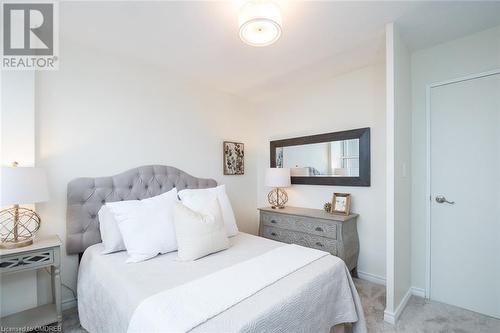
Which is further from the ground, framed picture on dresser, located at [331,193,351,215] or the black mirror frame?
the black mirror frame

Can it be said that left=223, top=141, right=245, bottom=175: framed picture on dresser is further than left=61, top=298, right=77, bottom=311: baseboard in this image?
Yes

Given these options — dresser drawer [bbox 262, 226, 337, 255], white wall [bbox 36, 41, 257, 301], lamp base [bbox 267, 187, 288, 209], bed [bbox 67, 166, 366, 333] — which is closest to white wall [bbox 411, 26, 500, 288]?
dresser drawer [bbox 262, 226, 337, 255]

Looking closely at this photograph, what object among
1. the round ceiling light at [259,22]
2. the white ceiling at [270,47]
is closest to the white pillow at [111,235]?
the white ceiling at [270,47]

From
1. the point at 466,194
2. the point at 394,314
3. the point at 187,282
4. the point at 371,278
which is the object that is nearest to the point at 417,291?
the point at 371,278

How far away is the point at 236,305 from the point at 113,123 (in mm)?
2090

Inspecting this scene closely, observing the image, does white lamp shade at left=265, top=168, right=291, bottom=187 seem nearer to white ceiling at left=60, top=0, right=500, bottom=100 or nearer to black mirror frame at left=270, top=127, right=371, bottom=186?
black mirror frame at left=270, top=127, right=371, bottom=186

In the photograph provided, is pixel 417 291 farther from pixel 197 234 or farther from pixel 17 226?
pixel 17 226

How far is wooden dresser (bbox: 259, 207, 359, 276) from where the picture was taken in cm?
241

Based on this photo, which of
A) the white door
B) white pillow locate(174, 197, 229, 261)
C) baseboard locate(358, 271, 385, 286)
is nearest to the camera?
white pillow locate(174, 197, 229, 261)

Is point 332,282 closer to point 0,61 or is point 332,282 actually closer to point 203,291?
point 203,291

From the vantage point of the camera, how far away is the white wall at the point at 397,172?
1.89 metres

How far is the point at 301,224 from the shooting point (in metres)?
2.69

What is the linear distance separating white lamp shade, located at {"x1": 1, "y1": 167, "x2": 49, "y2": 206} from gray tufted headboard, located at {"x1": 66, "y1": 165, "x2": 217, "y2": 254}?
1.11ft

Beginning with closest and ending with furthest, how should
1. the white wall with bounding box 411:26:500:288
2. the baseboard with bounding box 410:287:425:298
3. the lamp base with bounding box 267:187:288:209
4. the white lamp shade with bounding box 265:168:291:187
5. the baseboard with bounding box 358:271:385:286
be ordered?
the white wall with bounding box 411:26:500:288
the baseboard with bounding box 410:287:425:298
the baseboard with bounding box 358:271:385:286
the white lamp shade with bounding box 265:168:291:187
the lamp base with bounding box 267:187:288:209
